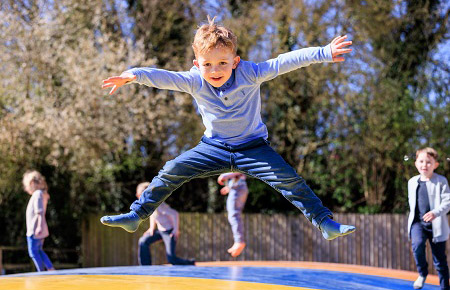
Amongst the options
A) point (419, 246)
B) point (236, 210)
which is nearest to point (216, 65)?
point (419, 246)

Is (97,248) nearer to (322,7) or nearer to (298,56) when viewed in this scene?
(322,7)

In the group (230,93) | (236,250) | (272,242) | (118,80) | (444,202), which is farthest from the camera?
(272,242)

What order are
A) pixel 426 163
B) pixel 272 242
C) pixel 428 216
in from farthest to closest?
pixel 272 242 → pixel 426 163 → pixel 428 216

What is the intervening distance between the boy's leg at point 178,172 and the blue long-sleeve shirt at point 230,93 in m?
0.13

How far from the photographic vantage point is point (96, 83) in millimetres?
11453

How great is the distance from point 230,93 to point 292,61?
0.42 meters

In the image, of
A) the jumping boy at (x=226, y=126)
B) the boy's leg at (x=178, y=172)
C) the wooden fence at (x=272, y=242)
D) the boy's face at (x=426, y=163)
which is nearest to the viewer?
the jumping boy at (x=226, y=126)

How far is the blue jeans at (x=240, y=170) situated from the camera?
144 inches


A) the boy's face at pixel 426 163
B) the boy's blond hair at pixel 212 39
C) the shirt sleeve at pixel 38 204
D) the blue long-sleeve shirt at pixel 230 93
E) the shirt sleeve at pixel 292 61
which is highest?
the boy's blond hair at pixel 212 39

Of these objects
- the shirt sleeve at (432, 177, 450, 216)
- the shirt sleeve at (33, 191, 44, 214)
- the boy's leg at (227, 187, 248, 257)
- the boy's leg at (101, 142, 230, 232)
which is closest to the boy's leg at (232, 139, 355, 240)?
the boy's leg at (101, 142, 230, 232)

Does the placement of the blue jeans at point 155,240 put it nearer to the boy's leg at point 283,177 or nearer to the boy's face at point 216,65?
the boy's leg at point 283,177

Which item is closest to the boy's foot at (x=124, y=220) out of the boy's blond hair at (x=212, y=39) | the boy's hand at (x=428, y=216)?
the boy's blond hair at (x=212, y=39)

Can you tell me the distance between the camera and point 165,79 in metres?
3.67

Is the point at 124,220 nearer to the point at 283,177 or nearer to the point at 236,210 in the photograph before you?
the point at 283,177
